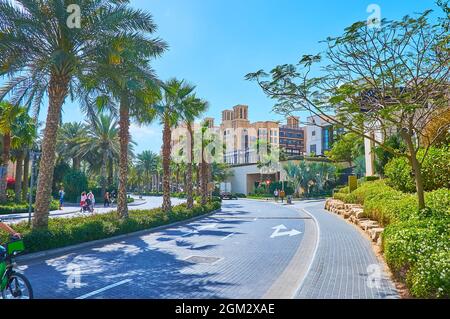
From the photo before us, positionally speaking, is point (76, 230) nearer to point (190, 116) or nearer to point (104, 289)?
point (104, 289)

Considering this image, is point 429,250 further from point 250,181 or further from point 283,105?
point 250,181

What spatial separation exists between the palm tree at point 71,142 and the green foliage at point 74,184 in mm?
2765

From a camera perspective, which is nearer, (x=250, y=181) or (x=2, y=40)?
(x=2, y=40)

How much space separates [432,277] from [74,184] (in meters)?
41.1

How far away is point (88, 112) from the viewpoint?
15.5m

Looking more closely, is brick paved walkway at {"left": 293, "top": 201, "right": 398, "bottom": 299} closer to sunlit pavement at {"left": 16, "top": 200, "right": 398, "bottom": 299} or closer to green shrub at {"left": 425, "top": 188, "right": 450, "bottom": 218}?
sunlit pavement at {"left": 16, "top": 200, "right": 398, "bottom": 299}

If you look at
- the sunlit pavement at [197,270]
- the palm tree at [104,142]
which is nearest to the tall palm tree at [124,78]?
the sunlit pavement at [197,270]

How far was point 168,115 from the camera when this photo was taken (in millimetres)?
20703

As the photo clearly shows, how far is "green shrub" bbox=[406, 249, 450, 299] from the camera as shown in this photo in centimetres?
478

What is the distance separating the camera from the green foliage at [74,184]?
131 ft

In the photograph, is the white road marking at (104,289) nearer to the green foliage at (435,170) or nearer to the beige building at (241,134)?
the green foliage at (435,170)
